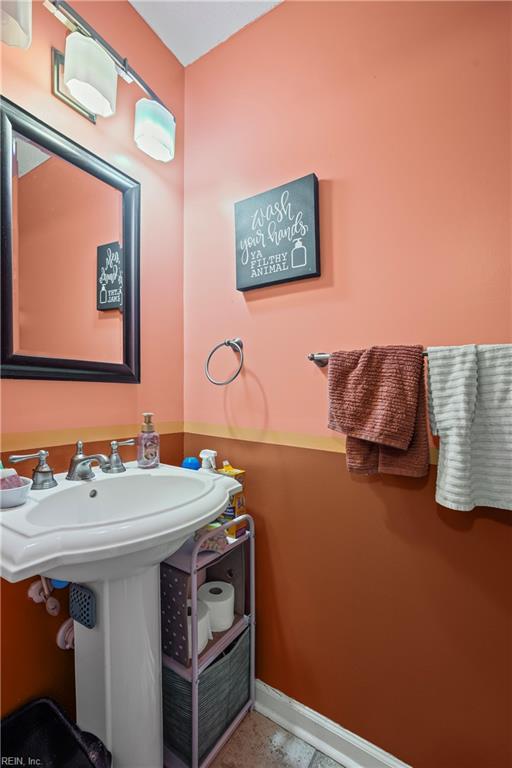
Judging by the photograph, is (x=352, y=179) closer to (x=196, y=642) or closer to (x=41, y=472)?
(x=41, y=472)

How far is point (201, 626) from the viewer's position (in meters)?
1.00

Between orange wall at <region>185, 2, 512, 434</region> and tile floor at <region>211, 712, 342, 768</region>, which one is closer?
orange wall at <region>185, 2, 512, 434</region>

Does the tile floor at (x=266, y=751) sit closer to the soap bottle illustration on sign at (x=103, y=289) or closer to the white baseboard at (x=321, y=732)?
the white baseboard at (x=321, y=732)

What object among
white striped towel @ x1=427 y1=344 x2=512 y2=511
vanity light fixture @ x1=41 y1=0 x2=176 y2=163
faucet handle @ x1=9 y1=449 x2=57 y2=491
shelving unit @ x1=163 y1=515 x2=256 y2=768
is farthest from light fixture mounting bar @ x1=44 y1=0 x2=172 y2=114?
shelving unit @ x1=163 y1=515 x2=256 y2=768

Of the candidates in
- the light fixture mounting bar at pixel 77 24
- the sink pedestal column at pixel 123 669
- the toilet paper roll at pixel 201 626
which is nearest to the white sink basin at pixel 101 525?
the sink pedestal column at pixel 123 669

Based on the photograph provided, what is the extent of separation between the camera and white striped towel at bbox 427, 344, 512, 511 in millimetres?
768

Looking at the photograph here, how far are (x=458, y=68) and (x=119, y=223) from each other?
3.62ft

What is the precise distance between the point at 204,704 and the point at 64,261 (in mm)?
1397

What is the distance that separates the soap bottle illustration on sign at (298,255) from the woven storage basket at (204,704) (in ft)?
4.21

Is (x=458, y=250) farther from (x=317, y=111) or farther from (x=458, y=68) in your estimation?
(x=317, y=111)

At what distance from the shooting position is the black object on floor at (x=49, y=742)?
79cm

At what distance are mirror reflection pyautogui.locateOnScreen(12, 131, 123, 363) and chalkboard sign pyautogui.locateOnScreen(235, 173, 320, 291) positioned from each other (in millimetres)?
446

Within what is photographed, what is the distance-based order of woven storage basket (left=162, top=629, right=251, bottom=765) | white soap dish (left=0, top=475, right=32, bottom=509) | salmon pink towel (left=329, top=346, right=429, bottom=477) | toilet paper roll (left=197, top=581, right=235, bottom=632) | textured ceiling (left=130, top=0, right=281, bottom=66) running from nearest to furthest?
white soap dish (left=0, top=475, right=32, bottom=509), salmon pink towel (left=329, top=346, right=429, bottom=477), woven storage basket (left=162, top=629, right=251, bottom=765), toilet paper roll (left=197, top=581, right=235, bottom=632), textured ceiling (left=130, top=0, right=281, bottom=66)

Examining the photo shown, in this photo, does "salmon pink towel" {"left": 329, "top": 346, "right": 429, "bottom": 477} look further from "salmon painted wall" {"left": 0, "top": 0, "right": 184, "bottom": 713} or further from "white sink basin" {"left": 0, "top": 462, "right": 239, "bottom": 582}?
"salmon painted wall" {"left": 0, "top": 0, "right": 184, "bottom": 713}
